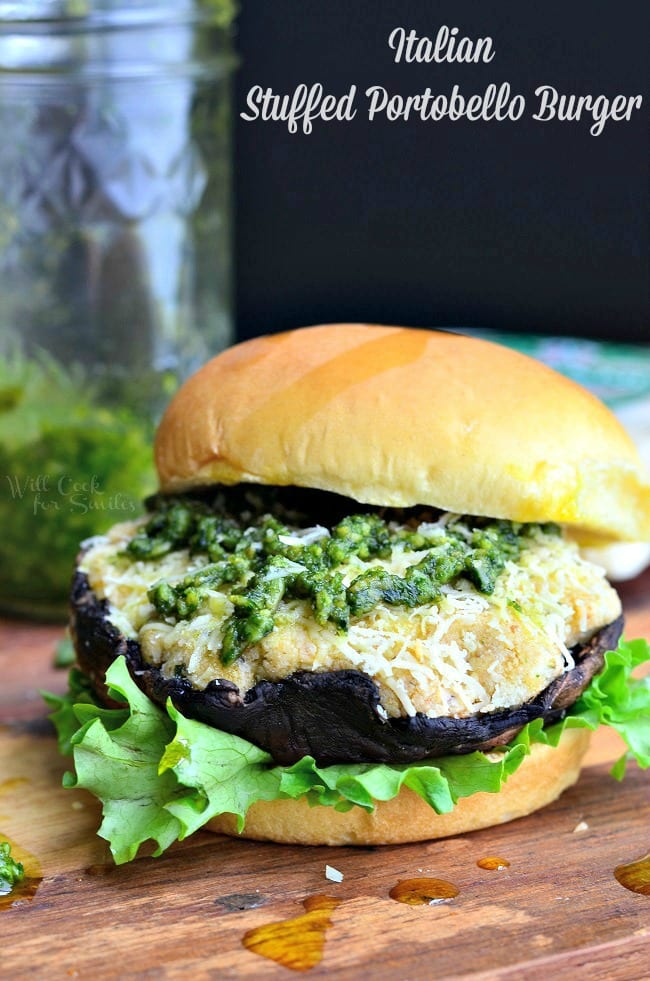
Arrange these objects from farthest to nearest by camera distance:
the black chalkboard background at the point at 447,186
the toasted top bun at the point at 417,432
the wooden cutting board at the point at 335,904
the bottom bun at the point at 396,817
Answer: the black chalkboard background at the point at 447,186 → the toasted top bun at the point at 417,432 → the bottom bun at the point at 396,817 → the wooden cutting board at the point at 335,904

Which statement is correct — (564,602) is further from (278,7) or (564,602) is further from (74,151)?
(278,7)

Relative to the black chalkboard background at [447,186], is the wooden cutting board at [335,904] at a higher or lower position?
lower

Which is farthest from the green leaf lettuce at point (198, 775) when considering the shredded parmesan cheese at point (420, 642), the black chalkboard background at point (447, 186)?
the black chalkboard background at point (447, 186)

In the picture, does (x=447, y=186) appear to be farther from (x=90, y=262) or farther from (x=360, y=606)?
(x=360, y=606)

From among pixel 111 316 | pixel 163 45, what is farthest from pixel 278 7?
pixel 111 316

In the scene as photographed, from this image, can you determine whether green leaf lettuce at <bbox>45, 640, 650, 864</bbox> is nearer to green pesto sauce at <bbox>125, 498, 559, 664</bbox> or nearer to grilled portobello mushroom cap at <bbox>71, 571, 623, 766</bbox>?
grilled portobello mushroom cap at <bbox>71, 571, 623, 766</bbox>

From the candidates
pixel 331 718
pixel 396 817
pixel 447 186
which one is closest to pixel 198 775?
pixel 331 718

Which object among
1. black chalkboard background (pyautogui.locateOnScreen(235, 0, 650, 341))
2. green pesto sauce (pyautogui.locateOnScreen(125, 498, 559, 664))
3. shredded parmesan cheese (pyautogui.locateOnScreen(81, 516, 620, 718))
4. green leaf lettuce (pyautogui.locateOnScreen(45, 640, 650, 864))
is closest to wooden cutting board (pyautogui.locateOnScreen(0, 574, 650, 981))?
green leaf lettuce (pyautogui.locateOnScreen(45, 640, 650, 864))

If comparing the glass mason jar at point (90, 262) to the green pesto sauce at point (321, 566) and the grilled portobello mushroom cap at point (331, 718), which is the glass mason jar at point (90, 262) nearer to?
the green pesto sauce at point (321, 566)
